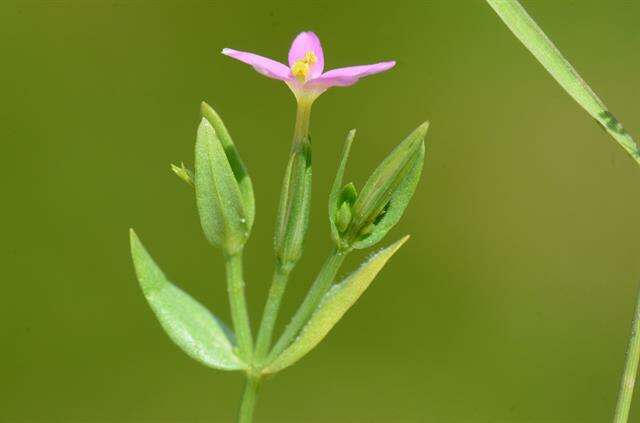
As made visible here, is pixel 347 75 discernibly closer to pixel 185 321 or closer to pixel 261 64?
pixel 261 64

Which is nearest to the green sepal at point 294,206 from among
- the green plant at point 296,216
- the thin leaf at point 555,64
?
the green plant at point 296,216

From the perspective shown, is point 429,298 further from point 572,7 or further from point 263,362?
point 263,362

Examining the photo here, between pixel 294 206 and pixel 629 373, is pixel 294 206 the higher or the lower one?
the higher one

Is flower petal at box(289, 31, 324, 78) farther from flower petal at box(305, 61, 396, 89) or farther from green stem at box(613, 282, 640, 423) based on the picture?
green stem at box(613, 282, 640, 423)

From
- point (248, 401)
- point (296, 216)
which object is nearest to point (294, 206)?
point (296, 216)

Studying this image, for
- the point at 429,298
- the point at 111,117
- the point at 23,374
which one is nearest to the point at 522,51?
the point at 429,298
